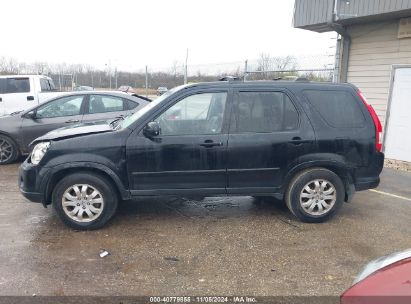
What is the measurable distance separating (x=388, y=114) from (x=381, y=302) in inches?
327

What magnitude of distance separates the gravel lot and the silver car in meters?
2.41

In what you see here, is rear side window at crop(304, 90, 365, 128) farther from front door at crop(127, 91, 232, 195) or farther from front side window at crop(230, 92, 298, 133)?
front door at crop(127, 91, 232, 195)

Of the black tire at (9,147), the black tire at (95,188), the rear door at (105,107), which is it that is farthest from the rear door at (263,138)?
the black tire at (9,147)

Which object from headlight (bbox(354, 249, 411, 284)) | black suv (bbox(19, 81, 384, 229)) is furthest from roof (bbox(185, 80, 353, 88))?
headlight (bbox(354, 249, 411, 284))

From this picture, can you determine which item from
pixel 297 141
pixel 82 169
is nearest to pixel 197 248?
pixel 82 169

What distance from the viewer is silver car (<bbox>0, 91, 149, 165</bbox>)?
7602 mm

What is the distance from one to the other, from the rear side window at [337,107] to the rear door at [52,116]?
4996 mm

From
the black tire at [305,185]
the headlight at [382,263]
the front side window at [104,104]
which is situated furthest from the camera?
the front side window at [104,104]

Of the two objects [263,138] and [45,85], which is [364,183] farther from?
[45,85]

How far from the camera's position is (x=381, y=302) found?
1.61 m


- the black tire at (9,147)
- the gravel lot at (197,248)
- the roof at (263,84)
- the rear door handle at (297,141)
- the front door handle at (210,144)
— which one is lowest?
the gravel lot at (197,248)

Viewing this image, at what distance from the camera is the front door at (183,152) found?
4.36 metres

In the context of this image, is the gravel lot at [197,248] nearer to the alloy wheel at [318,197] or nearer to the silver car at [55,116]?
the alloy wheel at [318,197]

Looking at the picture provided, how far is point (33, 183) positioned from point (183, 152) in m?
1.81
